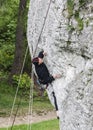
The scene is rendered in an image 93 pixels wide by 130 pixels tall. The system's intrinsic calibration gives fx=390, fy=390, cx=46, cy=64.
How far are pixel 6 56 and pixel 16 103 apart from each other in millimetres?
6172

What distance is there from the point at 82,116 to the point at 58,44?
1983 millimetres

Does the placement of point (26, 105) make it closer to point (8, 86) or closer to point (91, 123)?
point (8, 86)

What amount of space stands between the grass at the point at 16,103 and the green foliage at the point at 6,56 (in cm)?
198

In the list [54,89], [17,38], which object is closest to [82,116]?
[54,89]

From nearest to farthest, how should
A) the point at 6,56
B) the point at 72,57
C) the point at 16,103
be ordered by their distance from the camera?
the point at 72,57, the point at 16,103, the point at 6,56

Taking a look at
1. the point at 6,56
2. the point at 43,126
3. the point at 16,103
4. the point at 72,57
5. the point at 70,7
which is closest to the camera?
the point at 72,57

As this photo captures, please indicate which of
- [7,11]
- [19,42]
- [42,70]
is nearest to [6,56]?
[19,42]

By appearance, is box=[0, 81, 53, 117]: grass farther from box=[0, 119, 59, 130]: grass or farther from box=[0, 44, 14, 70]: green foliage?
box=[0, 119, 59, 130]: grass

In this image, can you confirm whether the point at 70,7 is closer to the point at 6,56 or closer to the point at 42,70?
the point at 42,70

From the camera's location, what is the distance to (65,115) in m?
9.54

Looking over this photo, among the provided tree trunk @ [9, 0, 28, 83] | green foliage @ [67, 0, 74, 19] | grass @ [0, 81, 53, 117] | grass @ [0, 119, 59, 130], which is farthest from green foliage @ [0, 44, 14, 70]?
green foliage @ [67, 0, 74, 19]

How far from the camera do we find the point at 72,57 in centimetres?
968

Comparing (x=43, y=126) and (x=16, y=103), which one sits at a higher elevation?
(x=43, y=126)

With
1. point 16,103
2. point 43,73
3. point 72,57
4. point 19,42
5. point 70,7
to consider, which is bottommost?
point 16,103
